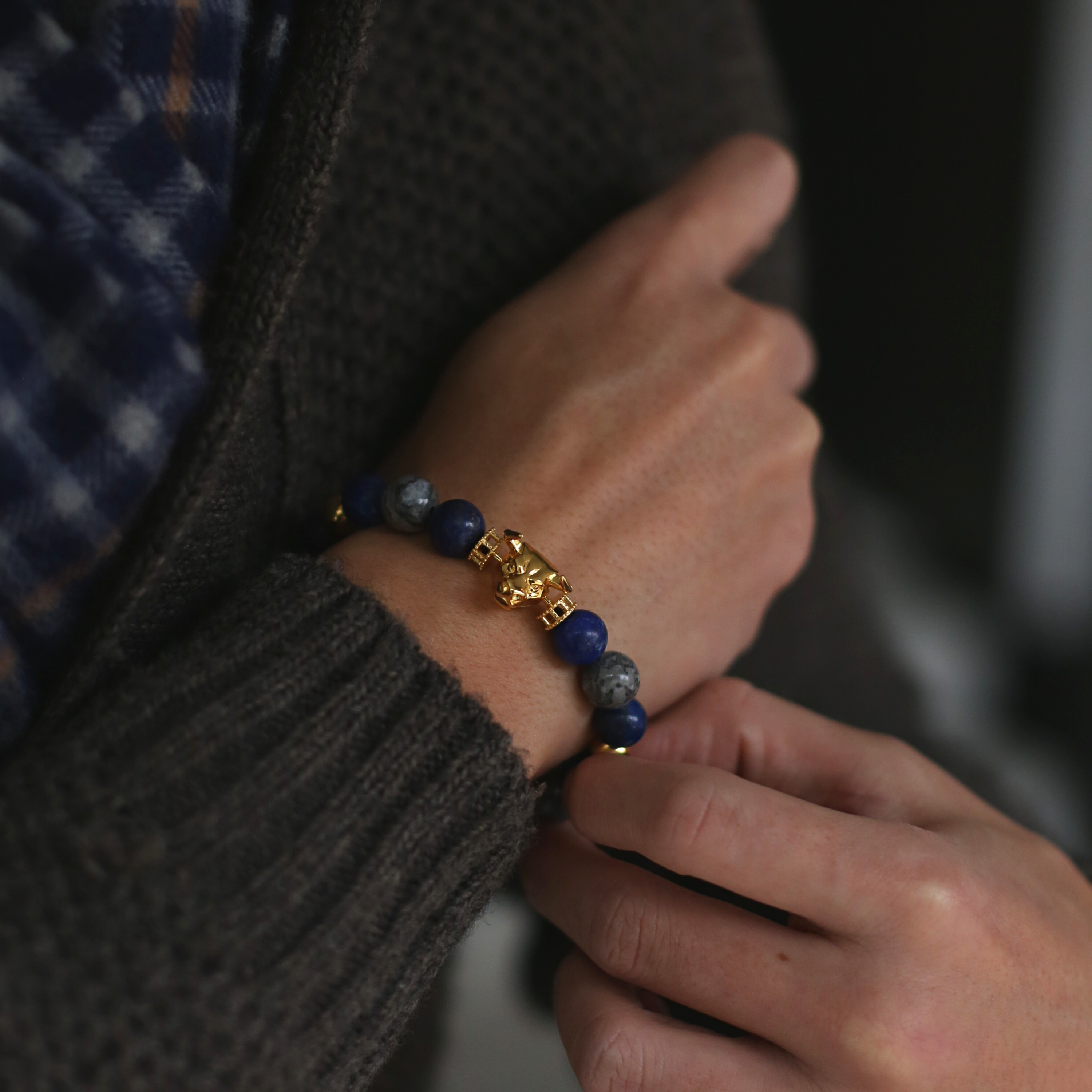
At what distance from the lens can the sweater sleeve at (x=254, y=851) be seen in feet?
1.38

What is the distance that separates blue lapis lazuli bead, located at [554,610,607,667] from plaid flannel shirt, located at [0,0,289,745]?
0.24 m

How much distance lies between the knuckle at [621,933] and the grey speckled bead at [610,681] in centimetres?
11

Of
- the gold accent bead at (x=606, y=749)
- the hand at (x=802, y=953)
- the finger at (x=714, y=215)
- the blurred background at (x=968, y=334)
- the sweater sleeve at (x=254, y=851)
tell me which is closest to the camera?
the sweater sleeve at (x=254, y=851)

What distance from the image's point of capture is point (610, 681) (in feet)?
1.94

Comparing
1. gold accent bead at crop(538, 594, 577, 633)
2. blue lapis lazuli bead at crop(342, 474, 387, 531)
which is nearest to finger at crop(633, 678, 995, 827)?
gold accent bead at crop(538, 594, 577, 633)

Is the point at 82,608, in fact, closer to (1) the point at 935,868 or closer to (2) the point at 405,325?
(2) the point at 405,325

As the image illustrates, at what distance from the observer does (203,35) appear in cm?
51

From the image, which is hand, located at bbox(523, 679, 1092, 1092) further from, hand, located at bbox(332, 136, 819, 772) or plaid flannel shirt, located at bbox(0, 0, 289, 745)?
plaid flannel shirt, located at bbox(0, 0, 289, 745)

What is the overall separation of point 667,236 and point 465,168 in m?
0.15

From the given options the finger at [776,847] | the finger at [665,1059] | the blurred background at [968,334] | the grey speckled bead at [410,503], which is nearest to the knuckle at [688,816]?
the finger at [776,847]

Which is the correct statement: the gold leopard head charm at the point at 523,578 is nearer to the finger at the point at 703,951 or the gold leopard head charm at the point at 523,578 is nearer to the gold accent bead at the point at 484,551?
the gold accent bead at the point at 484,551

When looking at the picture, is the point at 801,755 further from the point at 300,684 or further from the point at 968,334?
the point at 968,334

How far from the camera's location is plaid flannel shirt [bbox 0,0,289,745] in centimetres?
47

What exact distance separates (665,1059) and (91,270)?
0.49 meters
